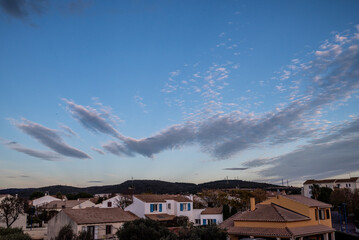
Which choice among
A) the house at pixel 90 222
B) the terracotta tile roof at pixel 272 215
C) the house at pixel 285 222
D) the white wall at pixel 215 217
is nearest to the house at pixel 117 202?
the white wall at pixel 215 217

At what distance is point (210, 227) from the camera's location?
21.5 metres

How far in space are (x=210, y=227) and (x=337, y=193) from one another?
210 ft

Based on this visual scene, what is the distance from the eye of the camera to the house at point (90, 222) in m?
37.4

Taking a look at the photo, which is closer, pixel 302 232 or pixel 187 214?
pixel 302 232

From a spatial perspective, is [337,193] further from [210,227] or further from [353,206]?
[210,227]

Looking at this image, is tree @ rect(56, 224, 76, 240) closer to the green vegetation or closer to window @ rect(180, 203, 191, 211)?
the green vegetation

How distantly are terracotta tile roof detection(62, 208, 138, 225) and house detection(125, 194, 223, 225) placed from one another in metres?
7.24

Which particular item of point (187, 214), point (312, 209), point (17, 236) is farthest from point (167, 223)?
point (17, 236)

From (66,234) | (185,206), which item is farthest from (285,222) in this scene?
(185,206)

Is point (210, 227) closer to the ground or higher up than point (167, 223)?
higher up

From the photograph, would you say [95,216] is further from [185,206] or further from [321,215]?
[321,215]

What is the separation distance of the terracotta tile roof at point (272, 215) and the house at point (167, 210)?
62.5ft

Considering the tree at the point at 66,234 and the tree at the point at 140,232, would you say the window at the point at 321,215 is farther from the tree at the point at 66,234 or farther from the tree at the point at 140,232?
the tree at the point at 66,234

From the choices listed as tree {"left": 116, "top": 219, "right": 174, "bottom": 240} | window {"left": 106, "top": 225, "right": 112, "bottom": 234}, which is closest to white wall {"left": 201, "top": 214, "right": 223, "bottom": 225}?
window {"left": 106, "top": 225, "right": 112, "bottom": 234}
